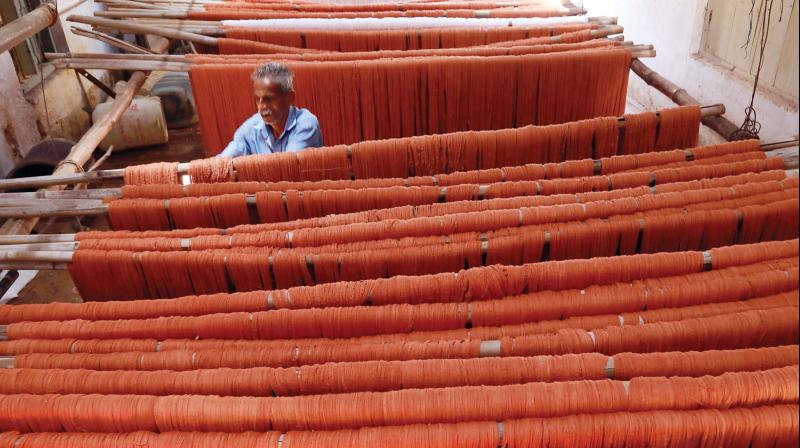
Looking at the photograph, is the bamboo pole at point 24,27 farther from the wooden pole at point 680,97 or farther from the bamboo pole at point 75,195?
the wooden pole at point 680,97

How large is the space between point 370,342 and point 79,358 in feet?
2.77

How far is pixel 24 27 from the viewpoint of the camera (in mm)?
3842

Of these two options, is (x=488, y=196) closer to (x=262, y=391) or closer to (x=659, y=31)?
(x=262, y=391)

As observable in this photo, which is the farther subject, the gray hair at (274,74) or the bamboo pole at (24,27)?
the bamboo pole at (24,27)

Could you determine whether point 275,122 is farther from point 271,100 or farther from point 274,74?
point 274,74

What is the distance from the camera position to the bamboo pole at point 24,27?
3661 mm

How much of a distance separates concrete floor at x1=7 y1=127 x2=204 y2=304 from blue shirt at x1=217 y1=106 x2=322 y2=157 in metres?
1.90

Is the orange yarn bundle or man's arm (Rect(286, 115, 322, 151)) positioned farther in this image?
the orange yarn bundle

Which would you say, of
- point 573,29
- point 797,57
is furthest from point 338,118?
point 797,57

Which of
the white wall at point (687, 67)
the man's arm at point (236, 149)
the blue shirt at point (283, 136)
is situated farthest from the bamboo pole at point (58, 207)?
the white wall at point (687, 67)

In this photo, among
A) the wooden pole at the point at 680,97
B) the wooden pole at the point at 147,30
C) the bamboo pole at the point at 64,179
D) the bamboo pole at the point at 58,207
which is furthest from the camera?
the wooden pole at the point at 147,30

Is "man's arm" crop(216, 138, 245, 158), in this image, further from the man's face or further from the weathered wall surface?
the weathered wall surface

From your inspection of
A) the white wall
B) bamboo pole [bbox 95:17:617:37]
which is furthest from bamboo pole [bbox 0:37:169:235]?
the white wall

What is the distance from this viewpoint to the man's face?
339 cm
